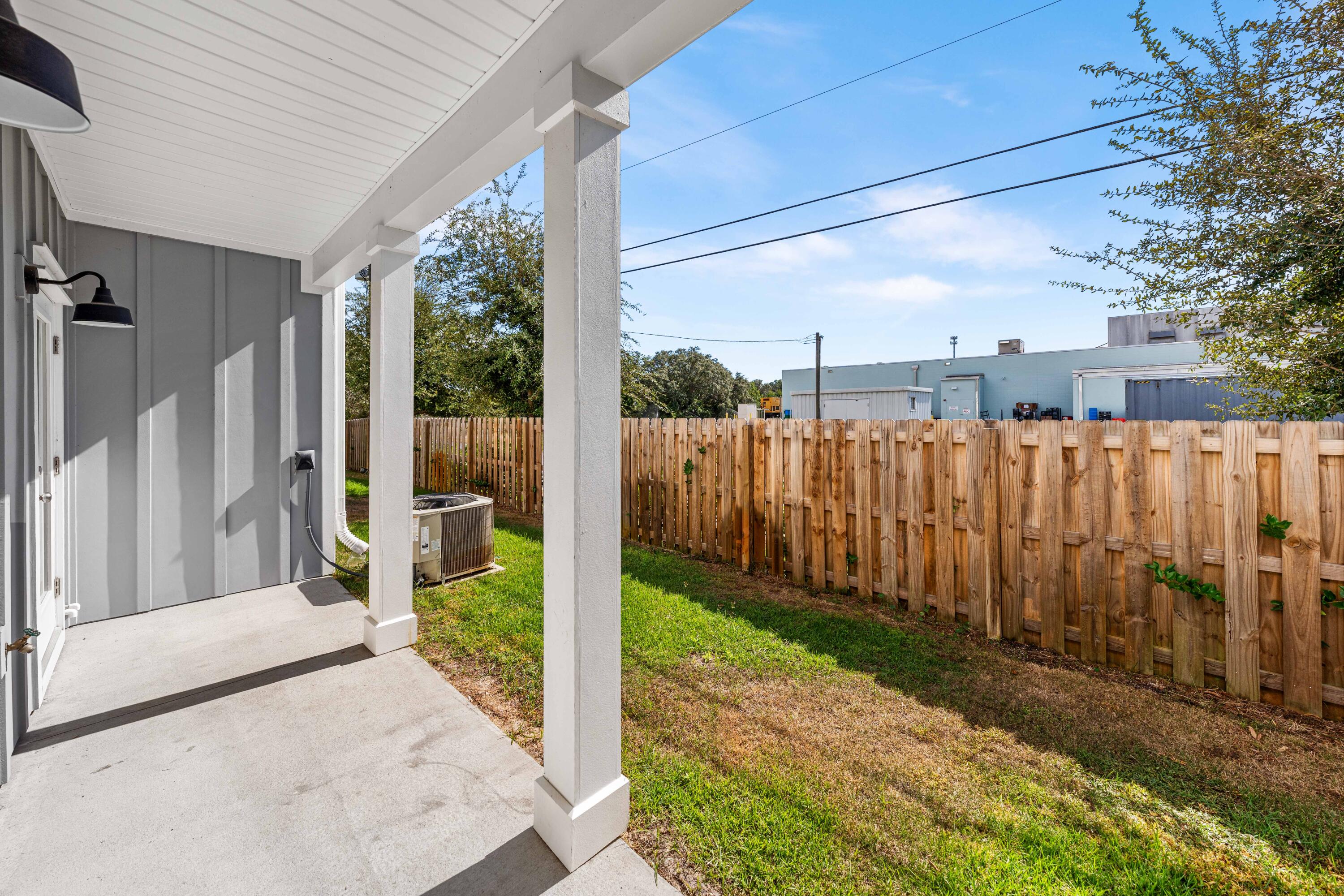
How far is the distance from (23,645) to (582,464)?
7.96 feet

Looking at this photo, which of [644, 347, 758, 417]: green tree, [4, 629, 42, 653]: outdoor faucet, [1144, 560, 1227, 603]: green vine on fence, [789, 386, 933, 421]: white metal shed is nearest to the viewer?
[4, 629, 42, 653]: outdoor faucet

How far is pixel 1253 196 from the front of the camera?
3.01 meters

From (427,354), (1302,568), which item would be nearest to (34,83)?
(1302,568)

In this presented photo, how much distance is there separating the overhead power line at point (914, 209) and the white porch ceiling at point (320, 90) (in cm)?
328

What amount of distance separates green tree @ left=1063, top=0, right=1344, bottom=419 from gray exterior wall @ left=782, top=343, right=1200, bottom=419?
17183mm

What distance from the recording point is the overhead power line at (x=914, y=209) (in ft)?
11.9

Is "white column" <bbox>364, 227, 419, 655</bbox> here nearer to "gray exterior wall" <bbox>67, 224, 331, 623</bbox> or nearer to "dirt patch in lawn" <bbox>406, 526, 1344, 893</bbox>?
"dirt patch in lawn" <bbox>406, 526, 1344, 893</bbox>

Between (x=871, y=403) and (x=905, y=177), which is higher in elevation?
(x=905, y=177)

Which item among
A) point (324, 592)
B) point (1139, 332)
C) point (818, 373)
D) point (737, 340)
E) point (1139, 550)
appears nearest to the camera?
point (1139, 550)

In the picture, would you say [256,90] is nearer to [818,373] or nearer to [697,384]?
[818,373]

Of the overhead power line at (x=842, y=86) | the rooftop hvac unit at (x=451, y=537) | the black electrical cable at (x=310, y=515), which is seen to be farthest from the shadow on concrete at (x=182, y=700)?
the overhead power line at (x=842, y=86)

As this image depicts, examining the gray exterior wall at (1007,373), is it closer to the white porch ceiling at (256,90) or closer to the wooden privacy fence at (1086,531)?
the wooden privacy fence at (1086,531)

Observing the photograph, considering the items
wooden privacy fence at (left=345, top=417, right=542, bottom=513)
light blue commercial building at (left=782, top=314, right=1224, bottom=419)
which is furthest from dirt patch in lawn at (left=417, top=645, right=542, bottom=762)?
light blue commercial building at (left=782, top=314, right=1224, bottom=419)

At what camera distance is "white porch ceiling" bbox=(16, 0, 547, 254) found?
178cm
